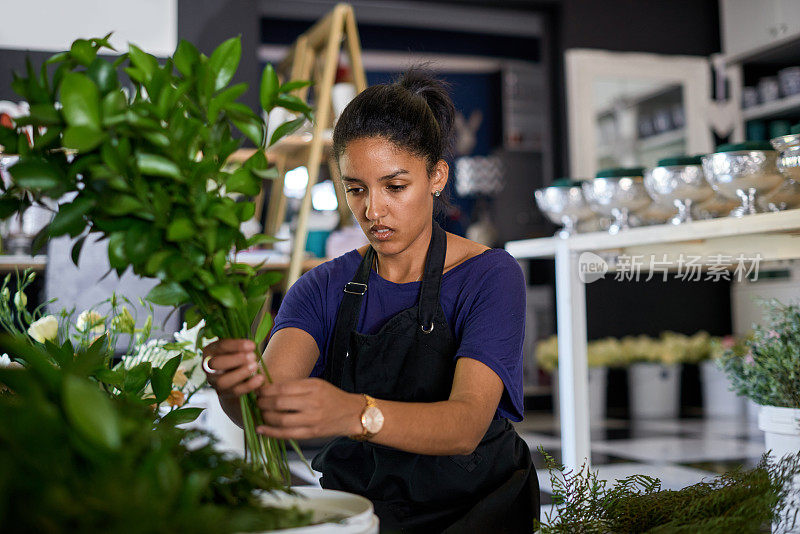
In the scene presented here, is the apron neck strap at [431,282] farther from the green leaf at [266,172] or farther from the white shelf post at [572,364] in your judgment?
the white shelf post at [572,364]

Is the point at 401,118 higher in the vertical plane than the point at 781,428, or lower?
higher

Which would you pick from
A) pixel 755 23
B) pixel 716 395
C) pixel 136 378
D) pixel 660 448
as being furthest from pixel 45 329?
pixel 755 23

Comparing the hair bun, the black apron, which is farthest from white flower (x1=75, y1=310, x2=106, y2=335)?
the hair bun

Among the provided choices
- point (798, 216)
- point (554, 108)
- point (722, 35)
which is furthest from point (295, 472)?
point (722, 35)

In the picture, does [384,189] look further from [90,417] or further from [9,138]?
[90,417]

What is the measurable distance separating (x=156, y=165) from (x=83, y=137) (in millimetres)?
58

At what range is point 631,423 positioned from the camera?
14.7 ft

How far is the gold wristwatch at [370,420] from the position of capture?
34.9 inches

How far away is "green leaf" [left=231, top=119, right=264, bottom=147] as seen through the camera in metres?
0.73

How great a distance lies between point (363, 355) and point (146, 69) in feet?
2.39

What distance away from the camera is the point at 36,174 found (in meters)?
0.65

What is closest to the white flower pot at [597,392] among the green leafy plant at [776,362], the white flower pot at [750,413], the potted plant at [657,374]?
the potted plant at [657,374]

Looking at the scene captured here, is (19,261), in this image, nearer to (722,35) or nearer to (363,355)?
(363,355)

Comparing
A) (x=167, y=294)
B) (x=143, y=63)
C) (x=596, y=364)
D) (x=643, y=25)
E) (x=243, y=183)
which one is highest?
(x=643, y=25)
